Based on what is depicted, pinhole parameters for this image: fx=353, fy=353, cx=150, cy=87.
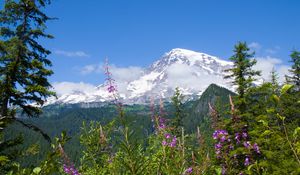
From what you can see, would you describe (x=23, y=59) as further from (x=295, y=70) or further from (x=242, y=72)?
(x=295, y=70)

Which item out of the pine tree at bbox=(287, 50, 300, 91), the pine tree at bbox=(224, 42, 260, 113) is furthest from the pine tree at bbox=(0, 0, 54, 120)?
the pine tree at bbox=(287, 50, 300, 91)

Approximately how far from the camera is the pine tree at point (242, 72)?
22250 millimetres

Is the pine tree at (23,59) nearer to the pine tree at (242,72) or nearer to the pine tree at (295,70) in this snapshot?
the pine tree at (242,72)

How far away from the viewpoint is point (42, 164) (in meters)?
2.45

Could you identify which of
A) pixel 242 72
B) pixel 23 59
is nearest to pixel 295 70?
pixel 242 72

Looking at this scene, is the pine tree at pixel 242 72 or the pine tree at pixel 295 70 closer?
the pine tree at pixel 242 72

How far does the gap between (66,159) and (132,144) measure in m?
Answer: 0.65

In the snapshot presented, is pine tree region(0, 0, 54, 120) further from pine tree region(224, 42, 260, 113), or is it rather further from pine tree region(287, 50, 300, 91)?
pine tree region(287, 50, 300, 91)

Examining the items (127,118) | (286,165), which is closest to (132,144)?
(127,118)

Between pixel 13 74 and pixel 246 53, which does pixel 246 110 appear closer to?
pixel 246 53

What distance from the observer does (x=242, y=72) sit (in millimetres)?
23078

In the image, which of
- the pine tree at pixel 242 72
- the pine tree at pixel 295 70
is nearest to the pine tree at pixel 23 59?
the pine tree at pixel 242 72

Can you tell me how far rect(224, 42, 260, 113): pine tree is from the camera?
22.2 metres

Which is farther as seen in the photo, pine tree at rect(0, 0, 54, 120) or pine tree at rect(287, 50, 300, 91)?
pine tree at rect(287, 50, 300, 91)
